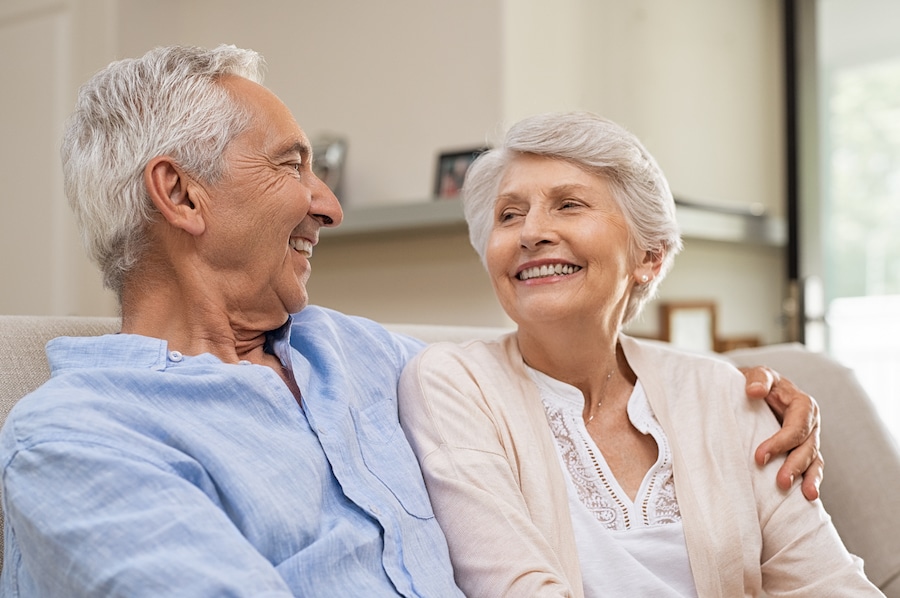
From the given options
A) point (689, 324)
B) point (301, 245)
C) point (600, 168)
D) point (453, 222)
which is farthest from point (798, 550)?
point (689, 324)

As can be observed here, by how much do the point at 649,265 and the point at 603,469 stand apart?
0.38 metres

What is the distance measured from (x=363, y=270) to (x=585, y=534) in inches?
85.1

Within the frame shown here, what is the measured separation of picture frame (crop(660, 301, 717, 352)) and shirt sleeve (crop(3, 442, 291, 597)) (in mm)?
2849

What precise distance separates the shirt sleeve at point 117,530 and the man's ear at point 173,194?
42 centimetres

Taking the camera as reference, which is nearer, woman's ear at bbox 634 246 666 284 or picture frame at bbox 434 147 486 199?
woman's ear at bbox 634 246 666 284

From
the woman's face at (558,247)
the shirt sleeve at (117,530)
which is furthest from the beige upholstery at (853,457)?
the shirt sleeve at (117,530)

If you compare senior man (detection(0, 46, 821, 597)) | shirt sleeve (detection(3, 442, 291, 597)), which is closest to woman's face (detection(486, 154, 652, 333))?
senior man (detection(0, 46, 821, 597))

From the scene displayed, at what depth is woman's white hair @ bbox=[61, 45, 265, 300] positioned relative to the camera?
1382mm

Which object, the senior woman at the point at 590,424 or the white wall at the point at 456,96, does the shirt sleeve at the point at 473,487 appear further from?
the white wall at the point at 456,96

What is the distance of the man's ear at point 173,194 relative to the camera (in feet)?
4.51

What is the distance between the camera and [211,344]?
1.43 metres

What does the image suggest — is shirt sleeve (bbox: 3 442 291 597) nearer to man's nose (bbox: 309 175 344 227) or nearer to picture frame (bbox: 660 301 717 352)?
man's nose (bbox: 309 175 344 227)

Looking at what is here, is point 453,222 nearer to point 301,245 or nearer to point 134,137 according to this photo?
point 301,245

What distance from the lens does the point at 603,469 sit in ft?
5.06
